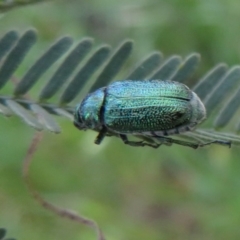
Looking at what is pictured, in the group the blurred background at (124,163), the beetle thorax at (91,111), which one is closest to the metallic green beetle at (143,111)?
the beetle thorax at (91,111)

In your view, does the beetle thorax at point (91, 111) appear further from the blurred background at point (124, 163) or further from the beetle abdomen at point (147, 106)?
the blurred background at point (124, 163)

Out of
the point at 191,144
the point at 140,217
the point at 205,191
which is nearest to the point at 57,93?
the point at 191,144

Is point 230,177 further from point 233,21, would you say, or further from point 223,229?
point 233,21

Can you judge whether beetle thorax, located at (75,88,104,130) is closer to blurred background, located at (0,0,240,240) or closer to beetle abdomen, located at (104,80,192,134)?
beetle abdomen, located at (104,80,192,134)

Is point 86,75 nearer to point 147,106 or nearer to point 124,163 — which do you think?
point 147,106

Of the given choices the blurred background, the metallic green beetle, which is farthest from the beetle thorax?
the blurred background

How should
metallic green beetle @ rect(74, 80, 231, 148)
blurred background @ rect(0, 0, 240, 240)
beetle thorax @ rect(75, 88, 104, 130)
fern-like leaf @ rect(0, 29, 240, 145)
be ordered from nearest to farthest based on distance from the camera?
fern-like leaf @ rect(0, 29, 240, 145)
metallic green beetle @ rect(74, 80, 231, 148)
beetle thorax @ rect(75, 88, 104, 130)
blurred background @ rect(0, 0, 240, 240)
